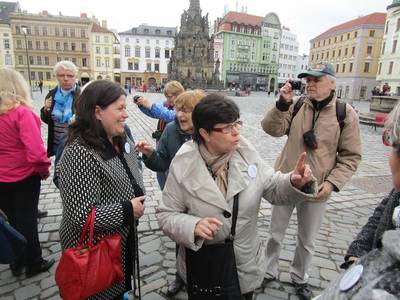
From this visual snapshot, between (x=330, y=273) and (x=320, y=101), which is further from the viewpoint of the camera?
(x=330, y=273)

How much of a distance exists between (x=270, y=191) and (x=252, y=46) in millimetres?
83185

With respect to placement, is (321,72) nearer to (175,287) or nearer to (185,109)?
(185,109)

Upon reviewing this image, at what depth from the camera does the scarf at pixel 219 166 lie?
207 centimetres

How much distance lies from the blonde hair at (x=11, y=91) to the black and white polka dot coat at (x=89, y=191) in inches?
54.1

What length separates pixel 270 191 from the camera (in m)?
2.24

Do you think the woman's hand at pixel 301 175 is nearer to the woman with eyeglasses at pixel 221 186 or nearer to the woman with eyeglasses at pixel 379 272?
the woman with eyeglasses at pixel 221 186

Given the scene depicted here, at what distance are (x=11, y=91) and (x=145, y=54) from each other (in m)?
75.8

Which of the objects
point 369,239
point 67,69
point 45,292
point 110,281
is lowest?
point 45,292

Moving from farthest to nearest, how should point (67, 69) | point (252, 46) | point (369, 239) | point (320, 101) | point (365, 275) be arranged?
point (252, 46) → point (67, 69) → point (320, 101) → point (369, 239) → point (365, 275)

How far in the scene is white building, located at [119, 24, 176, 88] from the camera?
73.5 m

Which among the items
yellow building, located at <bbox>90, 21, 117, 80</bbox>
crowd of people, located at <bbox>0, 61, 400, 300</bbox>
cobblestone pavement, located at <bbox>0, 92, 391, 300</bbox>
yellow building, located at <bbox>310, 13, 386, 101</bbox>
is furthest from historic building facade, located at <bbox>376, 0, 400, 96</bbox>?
yellow building, located at <bbox>90, 21, 117, 80</bbox>

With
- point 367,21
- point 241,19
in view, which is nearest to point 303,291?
point 367,21

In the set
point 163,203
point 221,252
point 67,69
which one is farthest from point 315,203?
point 67,69

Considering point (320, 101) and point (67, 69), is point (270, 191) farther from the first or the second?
point (67, 69)
